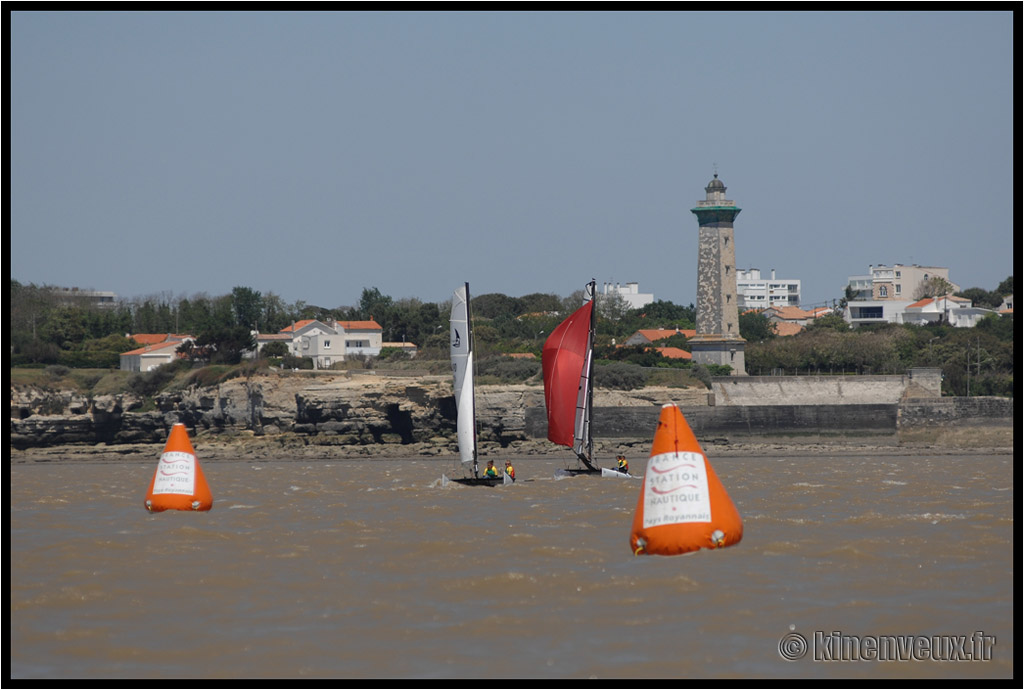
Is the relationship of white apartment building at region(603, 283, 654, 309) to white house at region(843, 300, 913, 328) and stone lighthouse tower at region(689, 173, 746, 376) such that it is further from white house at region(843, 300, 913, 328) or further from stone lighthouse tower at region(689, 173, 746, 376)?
stone lighthouse tower at region(689, 173, 746, 376)

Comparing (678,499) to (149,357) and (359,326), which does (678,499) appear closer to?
(149,357)

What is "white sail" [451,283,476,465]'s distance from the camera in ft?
89.4

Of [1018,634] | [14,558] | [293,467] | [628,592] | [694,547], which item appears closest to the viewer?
[1018,634]

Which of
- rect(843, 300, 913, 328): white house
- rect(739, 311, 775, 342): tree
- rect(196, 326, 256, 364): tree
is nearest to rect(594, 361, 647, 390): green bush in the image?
rect(196, 326, 256, 364): tree

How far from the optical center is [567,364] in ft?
98.2

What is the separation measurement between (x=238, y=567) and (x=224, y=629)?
355cm

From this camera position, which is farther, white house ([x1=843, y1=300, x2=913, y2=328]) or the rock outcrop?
white house ([x1=843, y1=300, x2=913, y2=328])

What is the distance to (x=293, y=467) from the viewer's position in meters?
40.0

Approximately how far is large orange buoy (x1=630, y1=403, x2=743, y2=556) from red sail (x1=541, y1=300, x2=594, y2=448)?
1610cm

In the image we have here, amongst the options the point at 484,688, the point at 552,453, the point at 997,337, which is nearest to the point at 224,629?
the point at 484,688

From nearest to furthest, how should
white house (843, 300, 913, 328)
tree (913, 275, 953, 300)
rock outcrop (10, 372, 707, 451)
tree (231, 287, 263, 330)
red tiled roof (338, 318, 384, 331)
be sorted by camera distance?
rock outcrop (10, 372, 707, 451) → red tiled roof (338, 318, 384, 331) → tree (231, 287, 263, 330) → white house (843, 300, 913, 328) → tree (913, 275, 953, 300)

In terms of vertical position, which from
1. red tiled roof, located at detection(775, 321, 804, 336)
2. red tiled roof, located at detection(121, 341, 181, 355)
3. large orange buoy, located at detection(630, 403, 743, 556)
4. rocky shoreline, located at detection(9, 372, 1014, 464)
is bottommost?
rocky shoreline, located at detection(9, 372, 1014, 464)

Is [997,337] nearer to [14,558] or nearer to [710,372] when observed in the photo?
[710,372]

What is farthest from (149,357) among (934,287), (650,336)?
(934,287)
